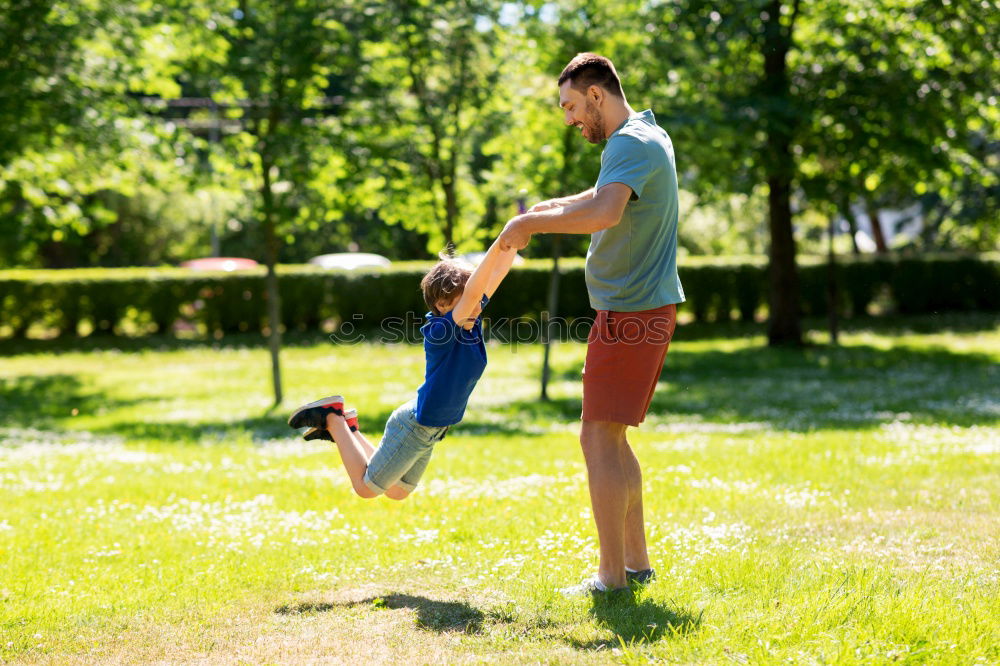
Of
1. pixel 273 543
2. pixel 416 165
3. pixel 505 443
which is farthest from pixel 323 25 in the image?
pixel 273 543

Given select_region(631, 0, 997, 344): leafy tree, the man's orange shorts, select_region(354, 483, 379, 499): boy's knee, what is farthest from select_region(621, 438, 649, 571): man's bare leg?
select_region(631, 0, 997, 344): leafy tree

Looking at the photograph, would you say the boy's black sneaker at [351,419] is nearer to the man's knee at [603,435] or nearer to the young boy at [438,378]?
the young boy at [438,378]

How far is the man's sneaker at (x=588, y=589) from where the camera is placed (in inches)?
176

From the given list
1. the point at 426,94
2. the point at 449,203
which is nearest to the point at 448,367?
the point at 449,203

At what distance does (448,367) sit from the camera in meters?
4.71

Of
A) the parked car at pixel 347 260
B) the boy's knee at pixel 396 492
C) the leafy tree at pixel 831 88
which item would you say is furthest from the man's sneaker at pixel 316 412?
the parked car at pixel 347 260

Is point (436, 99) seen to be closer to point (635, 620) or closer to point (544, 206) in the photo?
point (544, 206)

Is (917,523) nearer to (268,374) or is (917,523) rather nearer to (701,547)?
(701,547)

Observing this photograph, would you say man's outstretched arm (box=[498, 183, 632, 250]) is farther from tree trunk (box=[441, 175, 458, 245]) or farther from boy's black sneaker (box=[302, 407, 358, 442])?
tree trunk (box=[441, 175, 458, 245])

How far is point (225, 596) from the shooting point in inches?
184

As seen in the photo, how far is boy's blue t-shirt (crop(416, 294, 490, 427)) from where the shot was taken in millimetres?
4672

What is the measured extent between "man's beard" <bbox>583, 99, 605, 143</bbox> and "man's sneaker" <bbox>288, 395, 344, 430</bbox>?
1976 mm

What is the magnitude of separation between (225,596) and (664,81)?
39.2 feet

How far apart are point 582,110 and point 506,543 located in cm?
245
